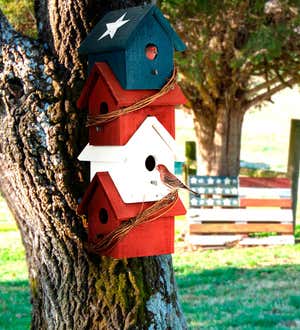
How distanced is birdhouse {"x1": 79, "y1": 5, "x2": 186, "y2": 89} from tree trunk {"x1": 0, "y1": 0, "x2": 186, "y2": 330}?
0.36m

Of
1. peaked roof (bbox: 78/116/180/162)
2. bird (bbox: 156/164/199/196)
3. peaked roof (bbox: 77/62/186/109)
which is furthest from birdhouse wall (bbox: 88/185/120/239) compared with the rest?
peaked roof (bbox: 77/62/186/109)

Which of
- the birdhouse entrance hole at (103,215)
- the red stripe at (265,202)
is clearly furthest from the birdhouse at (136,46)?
the red stripe at (265,202)

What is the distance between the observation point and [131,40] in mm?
2777

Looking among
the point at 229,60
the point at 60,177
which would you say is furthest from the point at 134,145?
the point at 229,60

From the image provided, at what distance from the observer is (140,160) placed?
9.41 ft

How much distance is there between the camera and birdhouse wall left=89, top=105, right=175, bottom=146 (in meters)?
2.82

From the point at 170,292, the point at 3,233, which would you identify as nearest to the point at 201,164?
the point at 3,233

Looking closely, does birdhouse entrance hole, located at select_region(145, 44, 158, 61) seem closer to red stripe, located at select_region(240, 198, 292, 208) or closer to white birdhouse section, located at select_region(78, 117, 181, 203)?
white birdhouse section, located at select_region(78, 117, 181, 203)

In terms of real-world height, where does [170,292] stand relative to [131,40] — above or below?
below

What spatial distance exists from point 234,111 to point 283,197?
60.1 inches

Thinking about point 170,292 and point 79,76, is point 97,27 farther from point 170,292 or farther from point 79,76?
point 170,292

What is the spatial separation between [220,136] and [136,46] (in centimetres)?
869

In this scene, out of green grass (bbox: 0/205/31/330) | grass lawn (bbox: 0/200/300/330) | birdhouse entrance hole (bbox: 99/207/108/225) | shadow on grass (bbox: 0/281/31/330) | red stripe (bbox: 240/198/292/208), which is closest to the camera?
birdhouse entrance hole (bbox: 99/207/108/225)

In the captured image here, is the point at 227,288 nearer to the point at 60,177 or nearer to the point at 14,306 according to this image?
the point at 14,306
